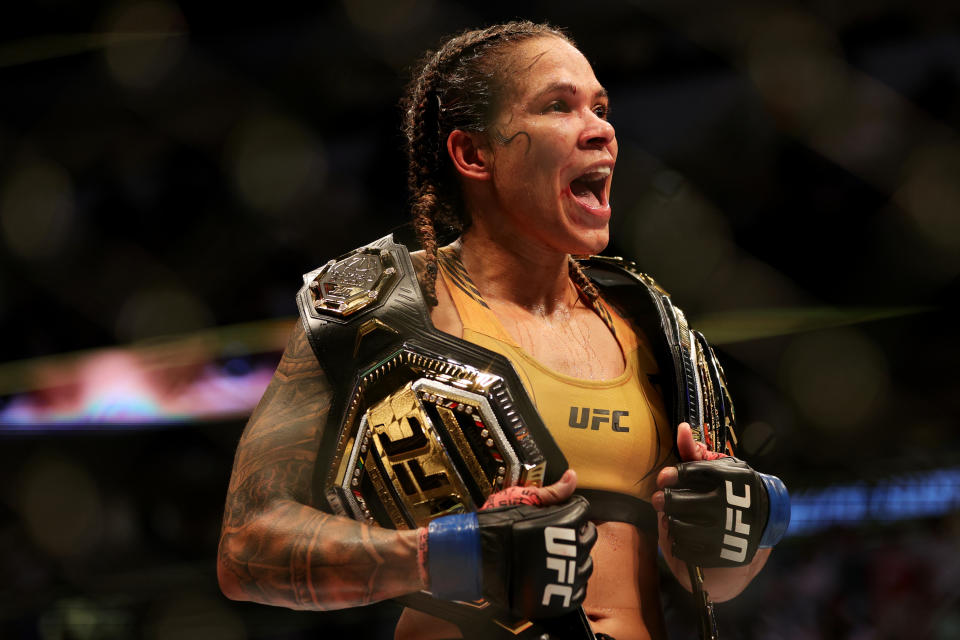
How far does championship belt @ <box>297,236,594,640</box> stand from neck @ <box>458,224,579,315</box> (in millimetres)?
172

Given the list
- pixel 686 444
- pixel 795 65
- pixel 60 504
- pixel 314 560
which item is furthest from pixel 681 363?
pixel 60 504

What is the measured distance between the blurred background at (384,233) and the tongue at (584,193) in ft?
3.31

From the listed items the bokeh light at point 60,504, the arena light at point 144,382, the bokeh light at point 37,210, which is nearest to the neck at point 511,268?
the arena light at point 144,382

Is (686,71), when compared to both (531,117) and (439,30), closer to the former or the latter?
(439,30)

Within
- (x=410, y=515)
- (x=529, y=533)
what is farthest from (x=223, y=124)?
(x=529, y=533)

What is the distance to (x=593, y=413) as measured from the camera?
1.16 m

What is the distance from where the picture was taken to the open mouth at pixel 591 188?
119 cm

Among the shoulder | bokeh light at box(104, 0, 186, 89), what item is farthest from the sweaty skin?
bokeh light at box(104, 0, 186, 89)

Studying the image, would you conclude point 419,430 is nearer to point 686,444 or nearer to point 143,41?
point 686,444

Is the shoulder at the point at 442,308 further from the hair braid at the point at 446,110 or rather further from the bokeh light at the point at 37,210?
the bokeh light at the point at 37,210

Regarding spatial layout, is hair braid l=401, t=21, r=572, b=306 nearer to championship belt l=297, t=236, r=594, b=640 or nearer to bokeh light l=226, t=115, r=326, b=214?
championship belt l=297, t=236, r=594, b=640

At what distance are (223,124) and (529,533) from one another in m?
1.60

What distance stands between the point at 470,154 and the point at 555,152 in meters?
0.14

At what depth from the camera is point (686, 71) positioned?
2.35 meters
